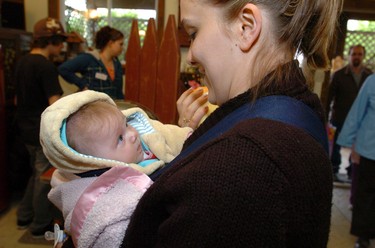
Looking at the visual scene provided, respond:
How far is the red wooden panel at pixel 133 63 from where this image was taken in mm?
2359

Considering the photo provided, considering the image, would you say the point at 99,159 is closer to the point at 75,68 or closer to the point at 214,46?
the point at 214,46

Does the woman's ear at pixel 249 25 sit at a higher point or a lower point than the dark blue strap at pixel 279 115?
higher

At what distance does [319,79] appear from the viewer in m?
4.07

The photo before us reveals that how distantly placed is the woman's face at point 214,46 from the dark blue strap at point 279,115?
0.10 meters

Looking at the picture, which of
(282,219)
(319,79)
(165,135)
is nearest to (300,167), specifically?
(282,219)

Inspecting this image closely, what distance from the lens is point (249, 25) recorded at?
686 millimetres

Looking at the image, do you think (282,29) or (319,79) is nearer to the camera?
(282,29)

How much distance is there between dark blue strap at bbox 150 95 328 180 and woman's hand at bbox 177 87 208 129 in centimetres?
52

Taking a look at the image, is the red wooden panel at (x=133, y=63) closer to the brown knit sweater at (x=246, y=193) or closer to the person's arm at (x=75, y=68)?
the person's arm at (x=75, y=68)

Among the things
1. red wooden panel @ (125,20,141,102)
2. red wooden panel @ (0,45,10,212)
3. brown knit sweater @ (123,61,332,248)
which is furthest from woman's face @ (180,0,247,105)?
red wooden panel @ (0,45,10,212)

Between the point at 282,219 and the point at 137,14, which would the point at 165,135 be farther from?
the point at 137,14

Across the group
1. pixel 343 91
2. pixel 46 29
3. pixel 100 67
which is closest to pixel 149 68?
pixel 100 67

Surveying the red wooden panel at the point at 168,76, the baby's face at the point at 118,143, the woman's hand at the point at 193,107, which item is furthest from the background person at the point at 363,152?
the baby's face at the point at 118,143

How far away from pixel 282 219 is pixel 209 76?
368mm
